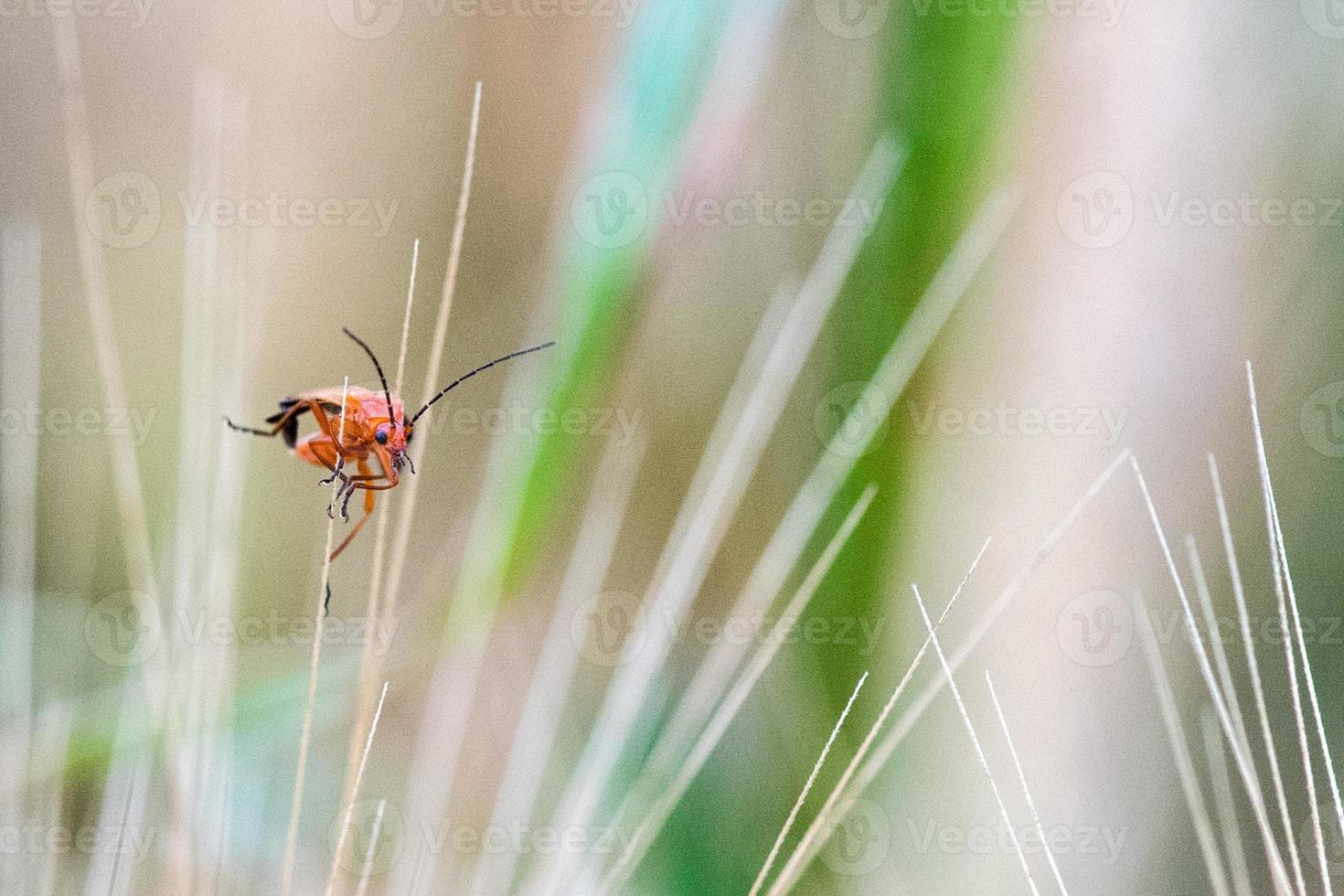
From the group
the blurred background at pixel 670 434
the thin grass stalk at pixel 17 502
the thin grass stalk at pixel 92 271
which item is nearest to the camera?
the blurred background at pixel 670 434

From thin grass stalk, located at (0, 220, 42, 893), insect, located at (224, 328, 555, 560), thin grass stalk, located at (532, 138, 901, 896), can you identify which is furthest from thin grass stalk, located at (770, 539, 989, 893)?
thin grass stalk, located at (0, 220, 42, 893)

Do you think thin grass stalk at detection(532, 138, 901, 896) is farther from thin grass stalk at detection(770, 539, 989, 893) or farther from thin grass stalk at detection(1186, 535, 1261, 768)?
thin grass stalk at detection(1186, 535, 1261, 768)

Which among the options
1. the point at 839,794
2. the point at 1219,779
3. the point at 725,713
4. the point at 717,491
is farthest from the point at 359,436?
the point at 1219,779

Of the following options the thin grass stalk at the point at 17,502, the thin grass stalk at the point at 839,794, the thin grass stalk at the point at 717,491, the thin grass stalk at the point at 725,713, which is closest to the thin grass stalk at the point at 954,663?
the thin grass stalk at the point at 839,794

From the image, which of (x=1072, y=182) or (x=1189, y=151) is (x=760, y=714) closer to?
(x=1072, y=182)

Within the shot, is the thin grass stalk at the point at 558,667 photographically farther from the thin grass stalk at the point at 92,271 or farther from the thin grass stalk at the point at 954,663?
the thin grass stalk at the point at 92,271
